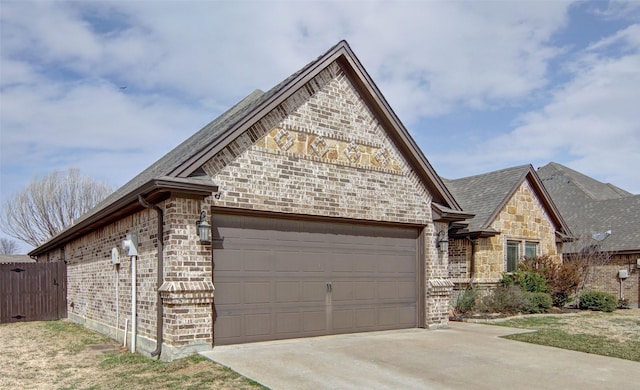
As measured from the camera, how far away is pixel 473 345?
33.7 feet

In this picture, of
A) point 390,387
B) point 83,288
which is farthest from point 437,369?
point 83,288

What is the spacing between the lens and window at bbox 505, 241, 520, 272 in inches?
753

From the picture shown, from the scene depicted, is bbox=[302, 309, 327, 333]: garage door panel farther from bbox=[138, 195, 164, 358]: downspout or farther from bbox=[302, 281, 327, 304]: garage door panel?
bbox=[138, 195, 164, 358]: downspout

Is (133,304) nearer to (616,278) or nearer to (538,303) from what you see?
(538,303)

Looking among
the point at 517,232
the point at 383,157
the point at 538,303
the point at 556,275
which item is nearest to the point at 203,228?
the point at 383,157

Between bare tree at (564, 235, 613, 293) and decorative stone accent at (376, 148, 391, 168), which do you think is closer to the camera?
decorative stone accent at (376, 148, 391, 168)

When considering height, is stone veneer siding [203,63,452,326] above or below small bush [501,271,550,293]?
above

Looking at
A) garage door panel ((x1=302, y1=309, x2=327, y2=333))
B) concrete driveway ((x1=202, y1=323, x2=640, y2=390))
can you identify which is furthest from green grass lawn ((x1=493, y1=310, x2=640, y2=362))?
garage door panel ((x1=302, y1=309, x2=327, y2=333))

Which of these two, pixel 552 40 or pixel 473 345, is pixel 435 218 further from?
pixel 552 40

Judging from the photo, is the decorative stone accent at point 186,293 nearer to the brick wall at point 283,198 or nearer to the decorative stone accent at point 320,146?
the brick wall at point 283,198

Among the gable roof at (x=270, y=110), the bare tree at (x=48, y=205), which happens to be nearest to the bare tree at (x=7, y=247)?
the bare tree at (x=48, y=205)

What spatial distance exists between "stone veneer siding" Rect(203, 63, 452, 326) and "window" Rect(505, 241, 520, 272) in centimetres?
717

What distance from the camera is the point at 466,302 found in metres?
16.4

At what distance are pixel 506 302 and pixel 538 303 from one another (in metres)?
1.38
